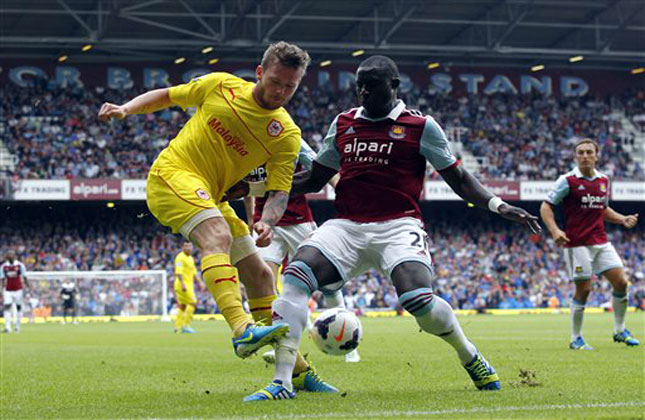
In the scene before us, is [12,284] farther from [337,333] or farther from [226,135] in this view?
[337,333]

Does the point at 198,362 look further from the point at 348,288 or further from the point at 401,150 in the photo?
the point at 348,288

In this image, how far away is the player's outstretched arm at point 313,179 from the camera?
25.5ft

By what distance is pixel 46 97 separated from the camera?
4325 centimetres

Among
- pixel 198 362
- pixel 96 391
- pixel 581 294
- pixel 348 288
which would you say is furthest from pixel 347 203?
pixel 348 288

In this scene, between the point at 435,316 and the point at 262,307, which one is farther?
the point at 262,307

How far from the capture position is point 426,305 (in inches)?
276

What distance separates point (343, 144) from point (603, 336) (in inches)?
435

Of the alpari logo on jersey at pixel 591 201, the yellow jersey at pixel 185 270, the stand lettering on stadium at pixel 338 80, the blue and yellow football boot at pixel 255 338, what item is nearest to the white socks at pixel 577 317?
the alpari logo on jersey at pixel 591 201

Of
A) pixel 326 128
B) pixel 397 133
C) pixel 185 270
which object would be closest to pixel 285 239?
pixel 397 133

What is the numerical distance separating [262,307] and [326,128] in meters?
38.3

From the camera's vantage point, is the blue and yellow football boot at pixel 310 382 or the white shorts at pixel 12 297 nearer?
the blue and yellow football boot at pixel 310 382

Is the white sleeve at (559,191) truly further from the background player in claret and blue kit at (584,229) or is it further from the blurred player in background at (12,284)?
the blurred player in background at (12,284)

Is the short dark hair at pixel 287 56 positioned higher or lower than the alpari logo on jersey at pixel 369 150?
higher

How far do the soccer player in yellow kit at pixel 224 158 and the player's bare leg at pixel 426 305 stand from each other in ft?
3.21
